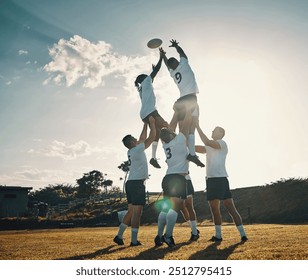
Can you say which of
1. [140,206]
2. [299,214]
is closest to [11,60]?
[140,206]

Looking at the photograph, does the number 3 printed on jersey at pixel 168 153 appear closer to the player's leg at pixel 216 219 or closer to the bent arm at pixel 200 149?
the bent arm at pixel 200 149

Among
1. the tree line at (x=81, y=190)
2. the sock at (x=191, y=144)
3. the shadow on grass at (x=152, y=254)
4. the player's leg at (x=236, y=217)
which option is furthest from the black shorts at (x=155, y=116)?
the tree line at (x=81, y=190)

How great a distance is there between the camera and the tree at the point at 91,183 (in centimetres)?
7049

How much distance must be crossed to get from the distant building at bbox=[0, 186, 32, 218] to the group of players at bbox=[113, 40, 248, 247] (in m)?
37.8

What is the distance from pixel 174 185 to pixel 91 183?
70.2m

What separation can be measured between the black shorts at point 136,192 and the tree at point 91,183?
63.6m

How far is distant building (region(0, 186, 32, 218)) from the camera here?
135ft

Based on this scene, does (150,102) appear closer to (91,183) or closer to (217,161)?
(217,161)

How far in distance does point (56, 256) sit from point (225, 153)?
3.84 metres

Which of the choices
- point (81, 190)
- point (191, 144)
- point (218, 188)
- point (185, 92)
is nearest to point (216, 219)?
point (218, 188)

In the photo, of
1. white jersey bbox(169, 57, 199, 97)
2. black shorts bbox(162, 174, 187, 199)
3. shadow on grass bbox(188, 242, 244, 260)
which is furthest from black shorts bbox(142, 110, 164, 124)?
shadow on grass bbox(188, 242, 244, 260)

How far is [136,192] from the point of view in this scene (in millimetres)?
6398
